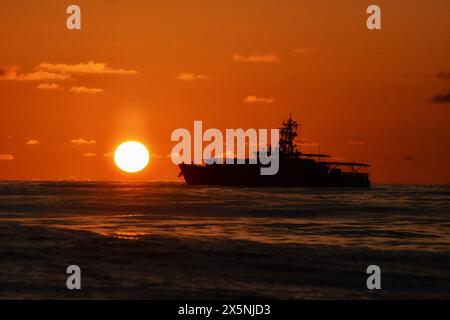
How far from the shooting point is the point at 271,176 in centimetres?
14800

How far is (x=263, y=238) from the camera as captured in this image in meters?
34.1

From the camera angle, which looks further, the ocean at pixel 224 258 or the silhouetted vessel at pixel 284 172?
the silhouetted vessel at pixel 284 172

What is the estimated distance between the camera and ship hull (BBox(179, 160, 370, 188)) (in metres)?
147

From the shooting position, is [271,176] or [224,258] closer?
[224,258]

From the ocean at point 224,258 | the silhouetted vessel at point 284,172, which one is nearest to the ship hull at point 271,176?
the silhouetted vessel at point 284,172

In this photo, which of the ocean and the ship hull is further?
the ship hull

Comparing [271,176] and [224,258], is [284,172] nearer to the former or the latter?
[271,176]

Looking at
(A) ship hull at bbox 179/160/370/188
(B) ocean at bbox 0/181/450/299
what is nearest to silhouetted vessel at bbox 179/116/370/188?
(A) ship hull at bbox 179/160/370/188

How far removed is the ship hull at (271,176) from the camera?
147000 mm

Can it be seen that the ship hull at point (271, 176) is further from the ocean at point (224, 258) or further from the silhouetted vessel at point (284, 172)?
the ocean at point (224, 258)

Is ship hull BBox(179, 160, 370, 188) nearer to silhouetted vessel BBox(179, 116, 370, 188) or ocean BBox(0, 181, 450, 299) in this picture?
silhouetted vessel BBox(179, 116, 370, 188)

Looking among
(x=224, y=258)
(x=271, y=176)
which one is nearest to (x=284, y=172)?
(x=271, y=176)

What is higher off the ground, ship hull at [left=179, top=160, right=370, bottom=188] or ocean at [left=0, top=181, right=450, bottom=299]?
ship hull at [left=179, top=160, right=370, bottom=188]
